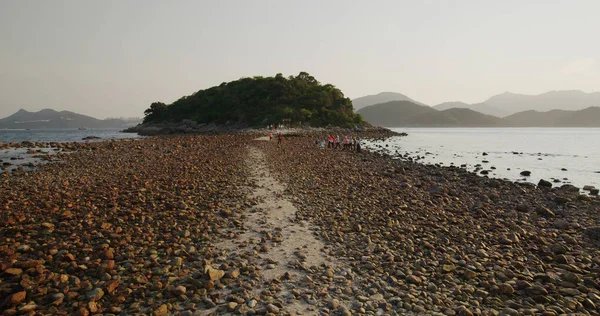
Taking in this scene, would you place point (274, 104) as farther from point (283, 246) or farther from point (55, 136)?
point (283, 246)

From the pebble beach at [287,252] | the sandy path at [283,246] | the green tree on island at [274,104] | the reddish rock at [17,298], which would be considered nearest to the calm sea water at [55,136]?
the green tree on island at [274,104]

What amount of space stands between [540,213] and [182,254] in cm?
1349

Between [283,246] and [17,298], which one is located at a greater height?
[17,298]

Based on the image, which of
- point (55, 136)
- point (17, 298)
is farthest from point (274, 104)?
point (17, 298)

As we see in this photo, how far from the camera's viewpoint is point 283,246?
773cm

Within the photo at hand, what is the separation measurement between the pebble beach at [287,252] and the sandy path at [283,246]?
4 cm

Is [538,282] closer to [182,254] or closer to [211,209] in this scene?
[182,254]

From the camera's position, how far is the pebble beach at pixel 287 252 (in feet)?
17.2

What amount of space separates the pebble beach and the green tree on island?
78.9 metres

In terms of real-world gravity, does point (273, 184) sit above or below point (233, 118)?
below

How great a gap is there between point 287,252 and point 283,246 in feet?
1.31

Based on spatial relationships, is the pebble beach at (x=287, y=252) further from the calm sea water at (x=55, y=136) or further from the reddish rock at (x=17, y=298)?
the calm sea water at (x=55, y=136)

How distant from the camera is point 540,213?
1205cm

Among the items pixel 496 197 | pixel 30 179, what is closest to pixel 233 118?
pixel 30 179
